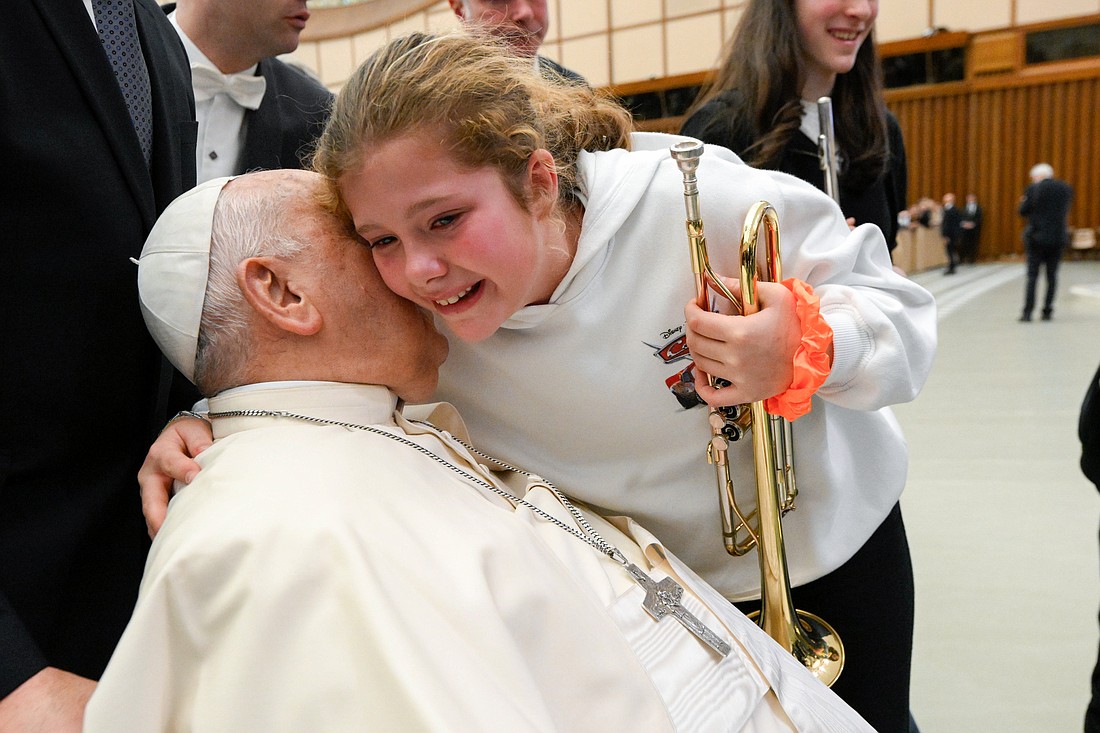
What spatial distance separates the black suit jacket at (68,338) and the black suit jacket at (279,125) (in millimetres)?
1205

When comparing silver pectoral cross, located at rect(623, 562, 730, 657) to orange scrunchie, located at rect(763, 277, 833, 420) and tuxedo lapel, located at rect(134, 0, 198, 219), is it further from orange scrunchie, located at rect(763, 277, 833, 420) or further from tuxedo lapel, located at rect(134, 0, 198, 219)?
tuxedo lapel, located at rect(134, 0, 198, 219)

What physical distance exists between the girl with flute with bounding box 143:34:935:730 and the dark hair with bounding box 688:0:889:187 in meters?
1.05

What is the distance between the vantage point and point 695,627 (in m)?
1.49

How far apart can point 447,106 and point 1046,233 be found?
37.2ft

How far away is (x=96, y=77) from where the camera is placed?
1.44m

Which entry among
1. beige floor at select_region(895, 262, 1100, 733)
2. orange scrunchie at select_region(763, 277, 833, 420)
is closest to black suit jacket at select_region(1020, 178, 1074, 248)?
beige floor at select_region(895, 262, 1100, 733)

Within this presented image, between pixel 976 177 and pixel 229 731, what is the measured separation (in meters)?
20.6

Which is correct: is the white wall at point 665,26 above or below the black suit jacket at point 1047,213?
above

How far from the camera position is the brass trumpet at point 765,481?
1.59m

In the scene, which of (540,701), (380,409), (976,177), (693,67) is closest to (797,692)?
(540,701)

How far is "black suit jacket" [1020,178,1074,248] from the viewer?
35.4 feet

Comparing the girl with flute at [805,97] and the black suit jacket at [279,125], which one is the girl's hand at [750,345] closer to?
the girl with flute at [805,97]

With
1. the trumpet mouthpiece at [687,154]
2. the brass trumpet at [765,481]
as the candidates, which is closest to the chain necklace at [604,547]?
the brass trumpet at [765,481]

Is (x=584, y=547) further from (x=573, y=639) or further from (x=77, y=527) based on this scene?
(x=77, y=527)
